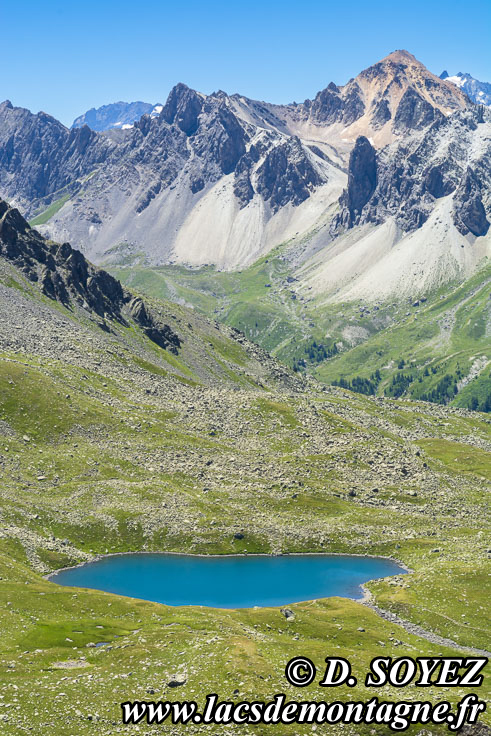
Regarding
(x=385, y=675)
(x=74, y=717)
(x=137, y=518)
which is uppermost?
(x=385, y=675)

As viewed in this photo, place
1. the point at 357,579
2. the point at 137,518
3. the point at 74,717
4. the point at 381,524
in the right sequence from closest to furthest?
1. the point at 74,717
2. the point at 357,579
3. the point at 137,518
4. the point at 381,524

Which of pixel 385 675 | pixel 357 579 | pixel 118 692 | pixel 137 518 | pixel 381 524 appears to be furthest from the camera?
pixel 381 524

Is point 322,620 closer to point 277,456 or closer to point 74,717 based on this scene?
point 74,717

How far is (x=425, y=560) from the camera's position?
A: 128m

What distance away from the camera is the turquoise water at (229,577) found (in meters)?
114

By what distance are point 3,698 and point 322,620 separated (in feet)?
169

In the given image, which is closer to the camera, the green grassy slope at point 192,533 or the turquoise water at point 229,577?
the green grassy slope at point 192,533

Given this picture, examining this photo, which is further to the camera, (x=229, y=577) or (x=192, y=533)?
(x=192, y=533)

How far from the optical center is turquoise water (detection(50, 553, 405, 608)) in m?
114

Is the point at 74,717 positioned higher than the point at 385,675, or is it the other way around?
the point at 385,675

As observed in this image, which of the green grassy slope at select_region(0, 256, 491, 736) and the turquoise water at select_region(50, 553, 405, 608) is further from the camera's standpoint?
the turquoise water at select_region(50, 553, 405, 608)

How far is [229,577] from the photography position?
405ft

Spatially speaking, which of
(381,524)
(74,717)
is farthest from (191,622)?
(381,524)

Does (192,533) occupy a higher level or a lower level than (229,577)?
higher
